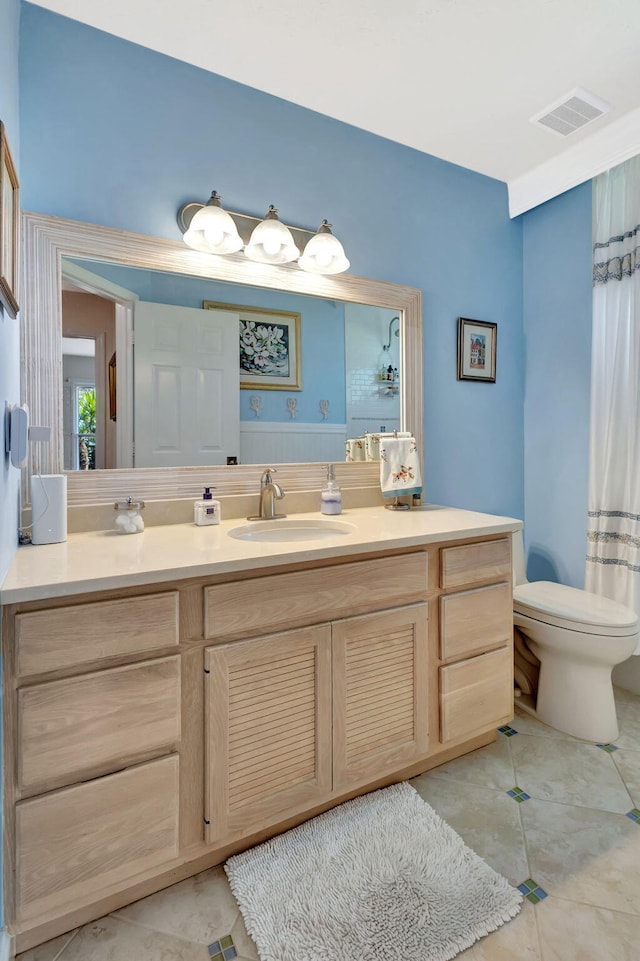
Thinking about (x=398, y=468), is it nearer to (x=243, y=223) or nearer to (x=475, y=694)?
(x=475, y=694)

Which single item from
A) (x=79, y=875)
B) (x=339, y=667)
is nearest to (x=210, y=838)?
(x=79, y=875)

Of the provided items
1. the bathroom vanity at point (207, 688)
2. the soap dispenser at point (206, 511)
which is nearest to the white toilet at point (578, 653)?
the bathroom vanity at point (207, 688)

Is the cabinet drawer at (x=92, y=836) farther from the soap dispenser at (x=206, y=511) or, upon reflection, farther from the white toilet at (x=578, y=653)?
the white toilet at (x=578, y=653)

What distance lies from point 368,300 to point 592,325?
1080 mm

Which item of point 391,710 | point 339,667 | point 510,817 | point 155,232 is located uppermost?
point 155,232

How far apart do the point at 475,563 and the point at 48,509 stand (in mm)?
1336

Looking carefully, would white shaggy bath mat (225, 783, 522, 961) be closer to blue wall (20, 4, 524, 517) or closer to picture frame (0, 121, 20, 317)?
blue wall (20, 4, 524, 517)

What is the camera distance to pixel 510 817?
4.69 feet

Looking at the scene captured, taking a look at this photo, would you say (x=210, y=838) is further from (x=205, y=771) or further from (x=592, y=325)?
(x=592, y=325)

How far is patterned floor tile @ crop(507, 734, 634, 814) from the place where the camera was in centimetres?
150

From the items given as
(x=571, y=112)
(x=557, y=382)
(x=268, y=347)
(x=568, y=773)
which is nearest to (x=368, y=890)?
(x=568, y=773)

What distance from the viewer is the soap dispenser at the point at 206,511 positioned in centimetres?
158

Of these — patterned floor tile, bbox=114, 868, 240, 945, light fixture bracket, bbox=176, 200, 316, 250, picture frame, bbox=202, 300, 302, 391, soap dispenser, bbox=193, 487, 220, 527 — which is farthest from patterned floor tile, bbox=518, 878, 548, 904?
light fixture bracket, bbox=176, 200, 316, 250

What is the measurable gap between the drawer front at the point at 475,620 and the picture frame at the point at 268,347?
1.00m
